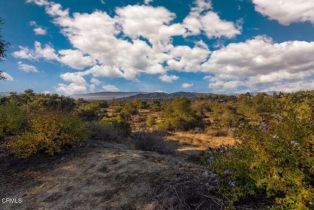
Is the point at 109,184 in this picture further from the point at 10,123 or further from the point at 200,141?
the point at 200,141

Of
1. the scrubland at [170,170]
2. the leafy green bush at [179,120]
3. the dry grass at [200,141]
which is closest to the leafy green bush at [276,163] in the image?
the scrubland at [170,170]

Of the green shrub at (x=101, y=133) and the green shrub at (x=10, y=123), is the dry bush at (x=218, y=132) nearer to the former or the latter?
the green shrub at (x=101, y=133)

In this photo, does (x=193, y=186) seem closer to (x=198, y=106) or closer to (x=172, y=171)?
(x=172, y=171)

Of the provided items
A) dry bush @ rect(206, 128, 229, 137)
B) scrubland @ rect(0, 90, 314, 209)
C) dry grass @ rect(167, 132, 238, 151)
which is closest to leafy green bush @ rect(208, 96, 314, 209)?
scrubland @ rect(0, 90, 314, 209)

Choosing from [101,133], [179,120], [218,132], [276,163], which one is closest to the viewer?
[276,163]

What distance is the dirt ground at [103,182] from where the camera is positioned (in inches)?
228

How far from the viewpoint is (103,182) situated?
7488mm

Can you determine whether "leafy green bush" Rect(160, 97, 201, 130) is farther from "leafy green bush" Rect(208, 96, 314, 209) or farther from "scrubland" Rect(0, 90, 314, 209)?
"leafy green bush" Rect(208, 96, 314, 209)

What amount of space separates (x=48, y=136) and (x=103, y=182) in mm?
3682

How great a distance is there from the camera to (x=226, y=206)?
495 cm

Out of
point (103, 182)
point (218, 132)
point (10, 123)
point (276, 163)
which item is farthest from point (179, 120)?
point (276, 163)

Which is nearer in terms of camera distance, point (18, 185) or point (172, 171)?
point (172, 171)

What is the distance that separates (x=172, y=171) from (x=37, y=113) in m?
6.68

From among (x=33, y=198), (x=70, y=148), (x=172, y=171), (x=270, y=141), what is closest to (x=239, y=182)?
(x=270, y=141)
